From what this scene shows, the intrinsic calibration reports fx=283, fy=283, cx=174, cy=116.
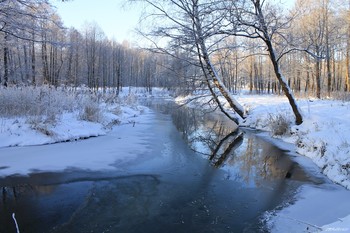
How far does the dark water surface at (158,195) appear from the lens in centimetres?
416

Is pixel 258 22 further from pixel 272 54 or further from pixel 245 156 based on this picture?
pixel 245 156

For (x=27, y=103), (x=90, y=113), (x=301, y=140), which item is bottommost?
(x=301, y=140)

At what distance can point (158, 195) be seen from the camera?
17.5 feet

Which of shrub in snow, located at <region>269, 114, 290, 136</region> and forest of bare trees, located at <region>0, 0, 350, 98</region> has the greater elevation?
forest of bare trees, located at <region>0, 0, 350, 98</region>

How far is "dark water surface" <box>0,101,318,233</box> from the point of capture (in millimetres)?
4160

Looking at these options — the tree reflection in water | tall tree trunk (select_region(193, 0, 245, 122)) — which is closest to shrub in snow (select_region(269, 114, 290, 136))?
the tree reflection in water

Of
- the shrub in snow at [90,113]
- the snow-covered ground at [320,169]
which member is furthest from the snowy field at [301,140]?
the shrub in snow at [90,113]

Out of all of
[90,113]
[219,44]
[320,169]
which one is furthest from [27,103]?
[320,169]

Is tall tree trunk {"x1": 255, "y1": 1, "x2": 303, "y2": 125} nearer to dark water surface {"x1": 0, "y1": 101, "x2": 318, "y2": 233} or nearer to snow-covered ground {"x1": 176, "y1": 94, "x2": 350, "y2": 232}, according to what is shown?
snow-covered ground {"x1": 176, "y1": 94, "x2": 350, "y2": 232}

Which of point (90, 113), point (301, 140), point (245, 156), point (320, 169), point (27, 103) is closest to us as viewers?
point (320, 169)

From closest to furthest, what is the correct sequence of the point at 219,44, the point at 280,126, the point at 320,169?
the point at 320,169 → the point at 280,126 → the point at 219,44

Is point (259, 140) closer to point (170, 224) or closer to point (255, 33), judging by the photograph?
point (255, 33)

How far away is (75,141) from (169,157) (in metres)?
3.82

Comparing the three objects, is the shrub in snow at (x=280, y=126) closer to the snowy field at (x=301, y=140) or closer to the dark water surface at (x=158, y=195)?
the snowy field at (x=301, y=140)
